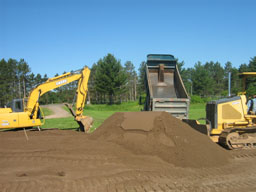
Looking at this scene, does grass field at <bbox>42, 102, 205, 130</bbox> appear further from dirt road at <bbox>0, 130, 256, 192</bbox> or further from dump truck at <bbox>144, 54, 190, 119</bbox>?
dirt road at <bbox>0, 130, 256, 192</bbox>

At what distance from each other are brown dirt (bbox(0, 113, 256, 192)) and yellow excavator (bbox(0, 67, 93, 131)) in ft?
9.32

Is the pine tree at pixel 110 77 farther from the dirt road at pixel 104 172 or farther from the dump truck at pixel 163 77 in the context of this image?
the dirt road at pixel 104 172

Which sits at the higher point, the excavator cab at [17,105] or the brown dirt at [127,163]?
the excavator cab at [17,105]

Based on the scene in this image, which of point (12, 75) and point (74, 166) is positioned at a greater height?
point (12, 75)

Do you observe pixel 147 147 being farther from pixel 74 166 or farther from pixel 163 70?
pixel 163 70

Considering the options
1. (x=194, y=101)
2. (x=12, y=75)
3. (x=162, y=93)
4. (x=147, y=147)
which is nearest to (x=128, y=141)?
(x=147, y=147)

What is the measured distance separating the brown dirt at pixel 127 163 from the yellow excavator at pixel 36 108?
112 inches

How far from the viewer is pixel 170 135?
7.02 meters

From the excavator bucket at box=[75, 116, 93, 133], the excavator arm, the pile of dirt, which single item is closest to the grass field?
the excavator bucket at box=[75, 116, 93, 133]

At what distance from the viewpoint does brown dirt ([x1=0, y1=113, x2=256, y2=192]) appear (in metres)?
4.70

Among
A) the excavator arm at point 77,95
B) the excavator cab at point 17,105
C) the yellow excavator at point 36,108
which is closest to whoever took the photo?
the yellow excavator at point 36,108

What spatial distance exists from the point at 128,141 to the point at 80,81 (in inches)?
246

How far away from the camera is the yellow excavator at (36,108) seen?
34.7 ft

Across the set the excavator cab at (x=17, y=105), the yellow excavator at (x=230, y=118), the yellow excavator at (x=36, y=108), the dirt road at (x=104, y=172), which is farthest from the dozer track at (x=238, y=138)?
the excavator cab at (x=17, y=105)
